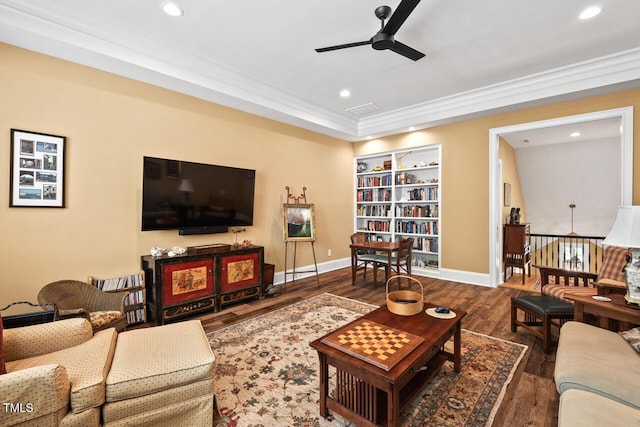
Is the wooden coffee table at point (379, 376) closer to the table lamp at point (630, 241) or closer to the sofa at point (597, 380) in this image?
the sofa at point (597, 380)

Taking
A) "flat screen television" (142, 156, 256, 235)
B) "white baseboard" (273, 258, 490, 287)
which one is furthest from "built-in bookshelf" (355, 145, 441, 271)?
"flat screen television" (142, 156, 256, 235)

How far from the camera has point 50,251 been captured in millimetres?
2918

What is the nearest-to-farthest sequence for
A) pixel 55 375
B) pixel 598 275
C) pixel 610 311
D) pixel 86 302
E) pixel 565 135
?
1. pixel 55 375
2. pixel 610 311
3. pixel 86 302
4. pixel 598 275
5. pixel 565 135

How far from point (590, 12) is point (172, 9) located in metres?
3.80

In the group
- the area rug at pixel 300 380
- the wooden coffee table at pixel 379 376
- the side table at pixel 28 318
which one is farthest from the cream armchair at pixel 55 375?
the wooden coffee table at pixel 379 376

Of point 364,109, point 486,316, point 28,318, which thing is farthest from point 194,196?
point 486,316

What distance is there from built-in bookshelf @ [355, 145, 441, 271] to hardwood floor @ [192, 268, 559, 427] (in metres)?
0.76

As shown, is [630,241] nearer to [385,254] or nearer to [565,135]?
[385,254]

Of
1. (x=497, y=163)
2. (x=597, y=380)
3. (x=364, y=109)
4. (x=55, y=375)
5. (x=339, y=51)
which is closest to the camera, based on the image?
(x=55, y=375)

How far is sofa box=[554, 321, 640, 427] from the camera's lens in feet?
3.96

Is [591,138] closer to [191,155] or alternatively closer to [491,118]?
[491,118]

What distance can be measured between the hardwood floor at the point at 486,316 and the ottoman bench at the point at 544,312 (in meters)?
0.11

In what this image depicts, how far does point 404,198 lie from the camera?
5910mm

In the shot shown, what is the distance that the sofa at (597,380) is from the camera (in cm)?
121
